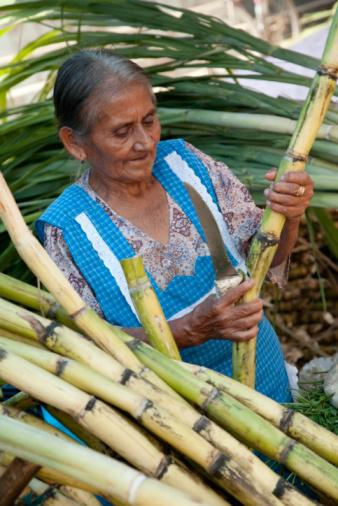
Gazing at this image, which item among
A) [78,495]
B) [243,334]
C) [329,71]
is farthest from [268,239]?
[78,495]

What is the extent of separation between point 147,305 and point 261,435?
273mm

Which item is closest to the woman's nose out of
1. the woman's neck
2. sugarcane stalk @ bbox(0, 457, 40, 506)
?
the woman's neck

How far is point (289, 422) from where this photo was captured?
140 centimetres

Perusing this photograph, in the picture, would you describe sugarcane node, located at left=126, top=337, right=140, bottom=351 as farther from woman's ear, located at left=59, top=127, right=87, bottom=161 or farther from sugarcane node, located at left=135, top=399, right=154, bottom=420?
woman's ear, located at left=59, top=127, right=87, bottom=161

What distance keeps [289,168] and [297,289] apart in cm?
220

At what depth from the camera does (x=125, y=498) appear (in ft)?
3.60

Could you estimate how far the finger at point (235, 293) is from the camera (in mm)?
1560

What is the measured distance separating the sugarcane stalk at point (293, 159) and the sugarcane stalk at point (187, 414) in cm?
31

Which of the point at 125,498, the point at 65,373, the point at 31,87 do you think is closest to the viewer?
the point at 125,498

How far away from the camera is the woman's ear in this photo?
78.8 inches

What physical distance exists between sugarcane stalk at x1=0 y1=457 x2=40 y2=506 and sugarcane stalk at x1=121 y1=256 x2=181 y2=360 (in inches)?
13.3

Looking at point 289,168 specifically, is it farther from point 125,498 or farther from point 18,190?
point 18,190

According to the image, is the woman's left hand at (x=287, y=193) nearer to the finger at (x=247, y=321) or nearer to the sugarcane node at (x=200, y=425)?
the finger at (x=247, y=321)

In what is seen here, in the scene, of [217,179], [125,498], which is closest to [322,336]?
[217,179]
